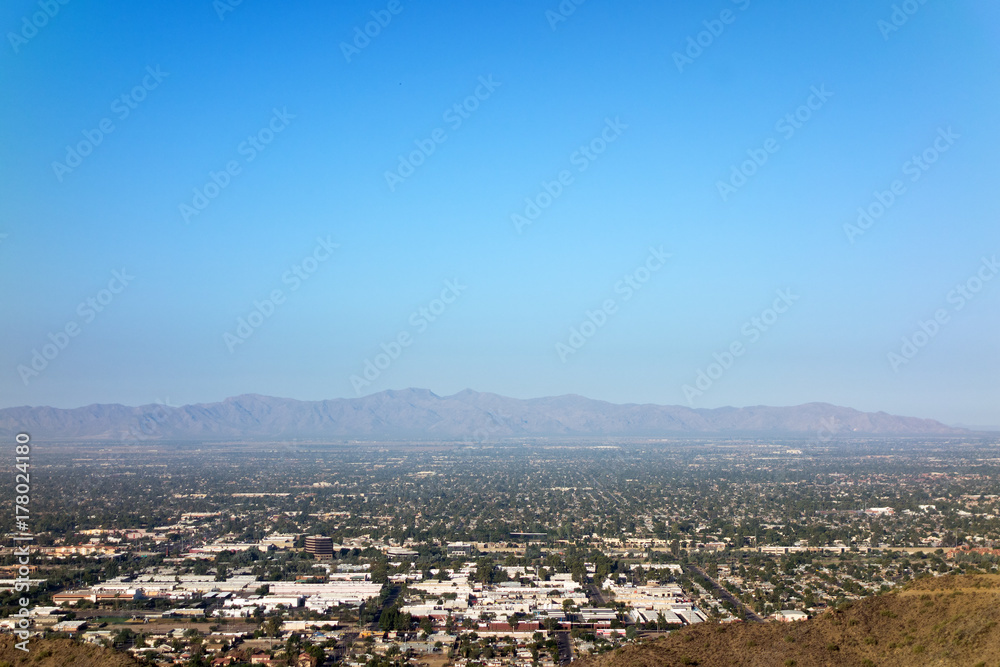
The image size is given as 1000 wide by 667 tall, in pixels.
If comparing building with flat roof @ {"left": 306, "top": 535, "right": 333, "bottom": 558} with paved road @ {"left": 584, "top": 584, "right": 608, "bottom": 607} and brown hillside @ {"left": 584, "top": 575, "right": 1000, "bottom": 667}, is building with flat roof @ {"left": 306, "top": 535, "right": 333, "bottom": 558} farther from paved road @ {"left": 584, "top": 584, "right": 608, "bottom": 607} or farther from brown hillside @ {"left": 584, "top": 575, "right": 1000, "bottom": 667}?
brown hillside @ {"left": 584, "top": 575, "right": 1000, "bottom": 667}

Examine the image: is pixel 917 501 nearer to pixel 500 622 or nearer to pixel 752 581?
pixel 752 581

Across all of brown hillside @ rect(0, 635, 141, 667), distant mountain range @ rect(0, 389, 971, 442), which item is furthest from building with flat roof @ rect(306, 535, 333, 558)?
→ distant mountain range @ rect(0, 389, 971, 442)

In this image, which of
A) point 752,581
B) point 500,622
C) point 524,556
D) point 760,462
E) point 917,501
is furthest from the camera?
point 760,462

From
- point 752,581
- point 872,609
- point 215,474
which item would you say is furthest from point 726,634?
point 215,474

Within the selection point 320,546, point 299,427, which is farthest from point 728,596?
point 299,427

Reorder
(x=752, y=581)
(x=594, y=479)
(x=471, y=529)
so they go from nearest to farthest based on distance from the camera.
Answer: (x=752, y=581), (x=471, y=529), (x=594, y=479)

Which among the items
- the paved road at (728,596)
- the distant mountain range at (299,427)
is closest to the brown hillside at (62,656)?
the paved road at (728,596)
